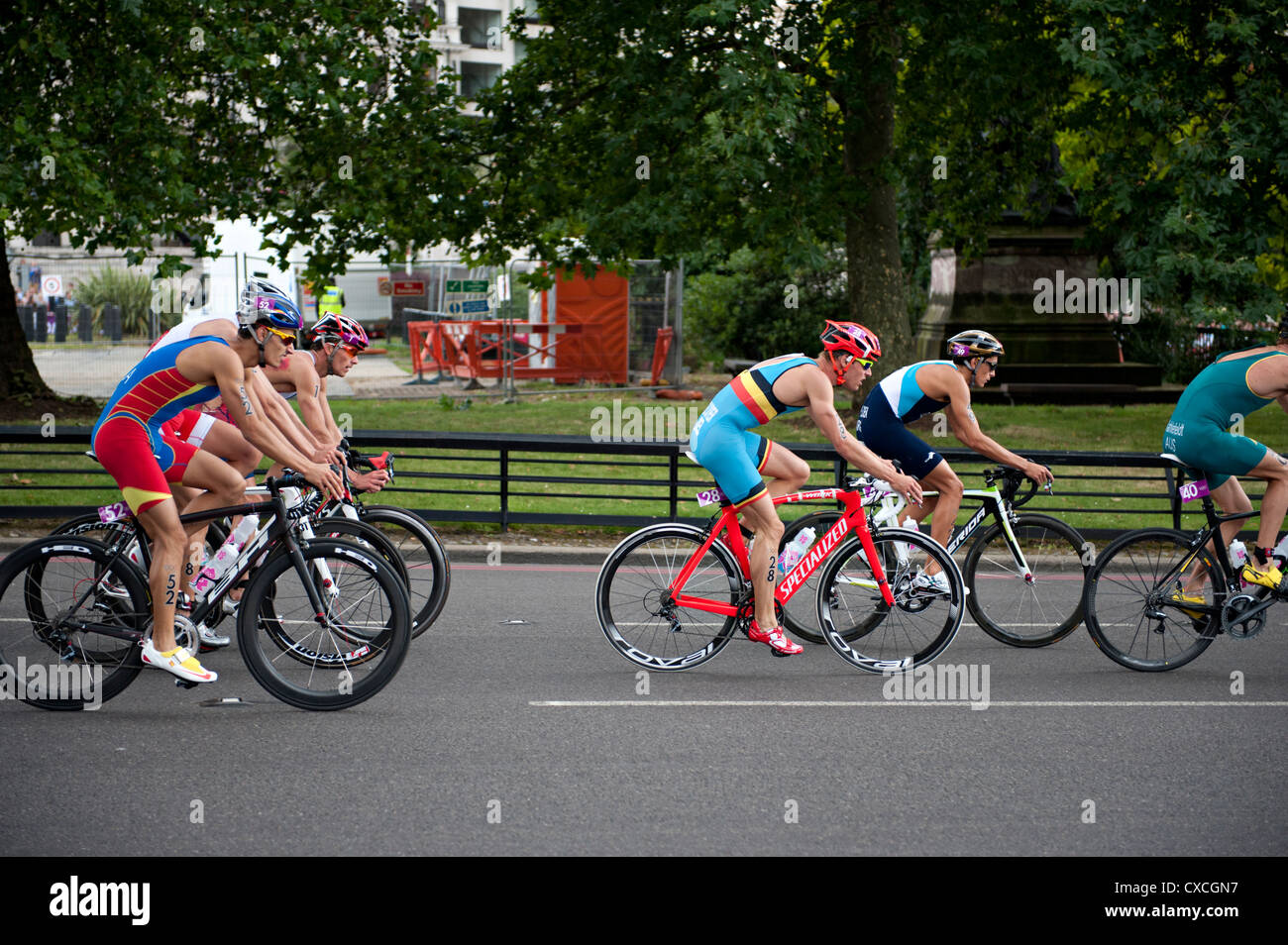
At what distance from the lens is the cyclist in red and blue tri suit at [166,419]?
6.23 metres

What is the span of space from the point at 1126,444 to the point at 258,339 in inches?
522

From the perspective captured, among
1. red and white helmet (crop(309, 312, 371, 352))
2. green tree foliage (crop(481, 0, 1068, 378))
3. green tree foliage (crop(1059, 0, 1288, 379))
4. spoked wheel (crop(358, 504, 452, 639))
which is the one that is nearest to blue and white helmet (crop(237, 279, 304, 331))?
red and white helmet (crop(309, 312, 371, 352))

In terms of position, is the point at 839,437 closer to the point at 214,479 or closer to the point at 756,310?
the point at 214,479

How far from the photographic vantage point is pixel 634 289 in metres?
25.9

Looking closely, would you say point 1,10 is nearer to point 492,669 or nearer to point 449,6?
point 492,669

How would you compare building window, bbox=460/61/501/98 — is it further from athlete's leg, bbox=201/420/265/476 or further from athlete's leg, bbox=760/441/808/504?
athlete's leg, bbox=760/441/808/504

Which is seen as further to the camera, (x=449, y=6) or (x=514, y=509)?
(x=449, y=6)

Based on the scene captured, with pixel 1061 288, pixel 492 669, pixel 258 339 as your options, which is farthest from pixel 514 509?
pixel 1061 288

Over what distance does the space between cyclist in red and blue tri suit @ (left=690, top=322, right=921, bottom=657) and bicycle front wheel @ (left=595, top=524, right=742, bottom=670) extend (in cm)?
21

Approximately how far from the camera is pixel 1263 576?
24.4 ft

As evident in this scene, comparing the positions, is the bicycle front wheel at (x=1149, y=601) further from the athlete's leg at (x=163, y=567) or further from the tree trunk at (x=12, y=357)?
the tree trunk at (x=12, y=357)

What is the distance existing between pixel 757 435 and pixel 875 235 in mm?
12029

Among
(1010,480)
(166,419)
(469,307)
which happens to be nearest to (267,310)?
(166,419)

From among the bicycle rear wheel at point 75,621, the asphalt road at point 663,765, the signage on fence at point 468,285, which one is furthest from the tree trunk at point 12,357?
the bicycle rear wheel at point 75,621
